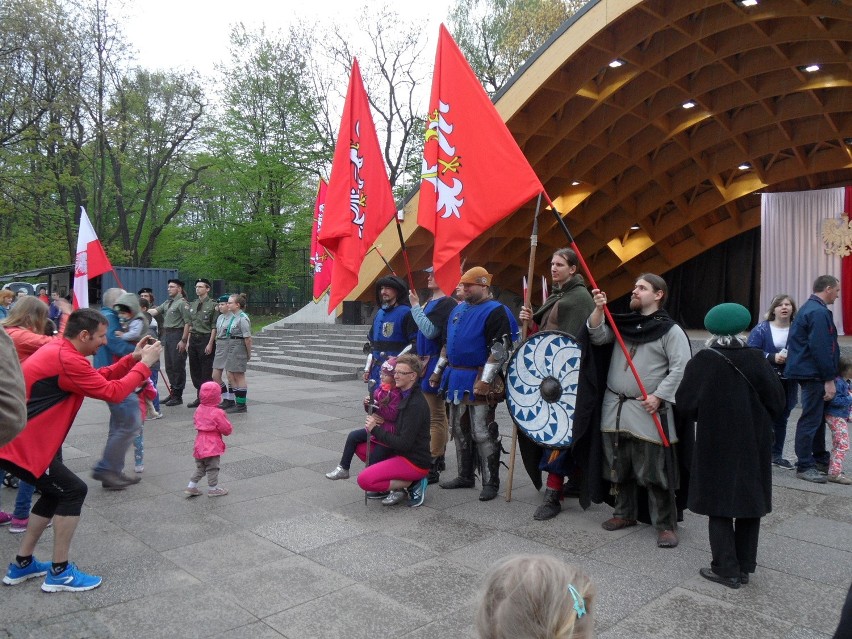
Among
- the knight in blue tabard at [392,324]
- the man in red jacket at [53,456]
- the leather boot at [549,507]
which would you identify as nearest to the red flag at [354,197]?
the knight in blue tabard at [392,324]

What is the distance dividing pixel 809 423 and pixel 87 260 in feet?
27.9

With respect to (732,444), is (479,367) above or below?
above

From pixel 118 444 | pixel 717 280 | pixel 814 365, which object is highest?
pixel 717 280

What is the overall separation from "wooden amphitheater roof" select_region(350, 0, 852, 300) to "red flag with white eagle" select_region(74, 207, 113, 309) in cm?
1093

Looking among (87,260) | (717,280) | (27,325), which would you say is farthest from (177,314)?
(717,280)

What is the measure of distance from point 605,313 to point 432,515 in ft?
6.49

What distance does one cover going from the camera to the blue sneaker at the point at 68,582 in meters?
3.47

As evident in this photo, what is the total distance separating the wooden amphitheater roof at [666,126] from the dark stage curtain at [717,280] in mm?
1515

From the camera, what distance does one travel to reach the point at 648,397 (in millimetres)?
4188

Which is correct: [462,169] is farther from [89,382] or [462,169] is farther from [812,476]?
[812,476]

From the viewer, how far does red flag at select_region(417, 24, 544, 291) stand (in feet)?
16.4

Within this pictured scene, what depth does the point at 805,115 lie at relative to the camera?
1878 cm

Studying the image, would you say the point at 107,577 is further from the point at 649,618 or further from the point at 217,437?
the point at 649,618

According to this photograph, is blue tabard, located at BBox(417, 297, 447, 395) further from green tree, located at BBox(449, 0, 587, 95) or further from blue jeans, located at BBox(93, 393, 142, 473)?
green tree, located at BBox(449, 0, 587, 95)
